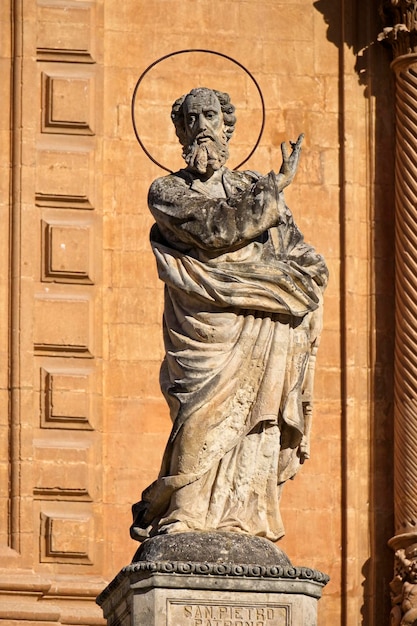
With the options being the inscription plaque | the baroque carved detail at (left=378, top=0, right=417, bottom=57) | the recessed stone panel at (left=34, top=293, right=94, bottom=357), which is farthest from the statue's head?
the baroque carved detail at (left=378, top=0, right=417, bottom=57)

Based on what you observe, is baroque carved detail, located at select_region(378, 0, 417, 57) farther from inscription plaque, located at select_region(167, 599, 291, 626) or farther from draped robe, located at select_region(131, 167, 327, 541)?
inscription plaque, located at select_region(167, 599, 291, 626)

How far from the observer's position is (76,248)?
22.3m

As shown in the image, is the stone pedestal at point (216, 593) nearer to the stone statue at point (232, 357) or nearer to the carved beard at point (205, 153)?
the stone statue at point (232, 357)

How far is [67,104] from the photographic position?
73.7 ft

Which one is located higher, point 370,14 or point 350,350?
point 370,14

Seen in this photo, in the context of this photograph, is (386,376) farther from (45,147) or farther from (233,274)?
(233,274)

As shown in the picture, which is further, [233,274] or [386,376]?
[386,376]

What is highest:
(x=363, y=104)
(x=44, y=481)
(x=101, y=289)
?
(x=363, y=104)

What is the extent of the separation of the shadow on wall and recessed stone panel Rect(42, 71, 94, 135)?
1.89 metres

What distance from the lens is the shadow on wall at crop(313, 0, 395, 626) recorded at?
22.1m

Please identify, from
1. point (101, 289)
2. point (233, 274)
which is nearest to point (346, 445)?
point (101, 289)

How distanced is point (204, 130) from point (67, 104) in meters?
5.20

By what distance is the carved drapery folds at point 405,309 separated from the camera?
2183cm

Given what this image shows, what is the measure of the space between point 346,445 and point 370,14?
3.24m
